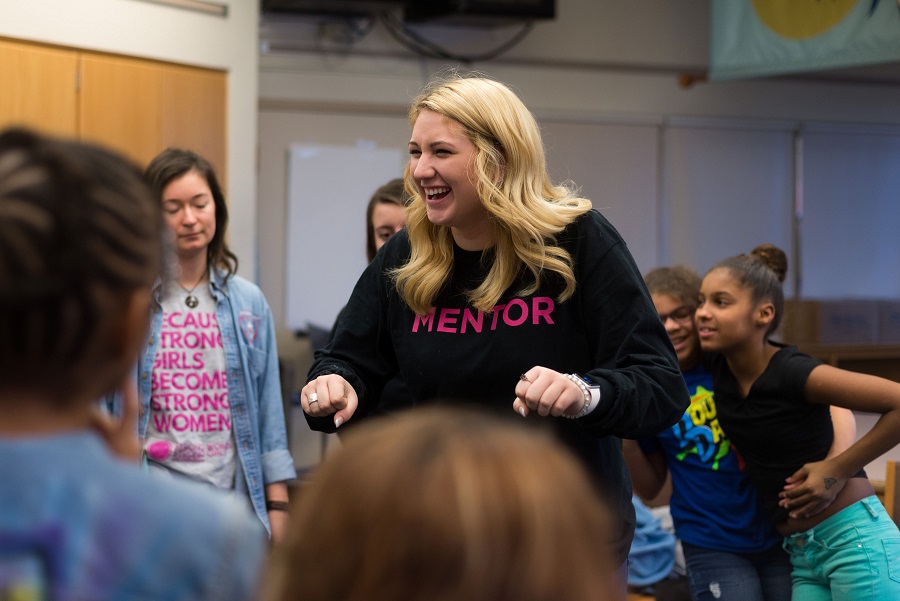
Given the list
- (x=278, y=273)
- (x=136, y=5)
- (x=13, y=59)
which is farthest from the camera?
(x=278, y=273)

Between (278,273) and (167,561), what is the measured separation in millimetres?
5709

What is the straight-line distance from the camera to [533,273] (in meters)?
1.85

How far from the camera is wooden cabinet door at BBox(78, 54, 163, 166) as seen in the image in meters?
4.15

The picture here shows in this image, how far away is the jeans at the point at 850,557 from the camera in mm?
2385

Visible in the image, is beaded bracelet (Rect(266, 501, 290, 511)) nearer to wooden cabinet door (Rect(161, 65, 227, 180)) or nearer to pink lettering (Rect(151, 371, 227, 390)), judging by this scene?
pink lettering (Rect(151, 371, 227, 390))

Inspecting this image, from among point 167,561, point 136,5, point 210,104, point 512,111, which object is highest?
point 136,5

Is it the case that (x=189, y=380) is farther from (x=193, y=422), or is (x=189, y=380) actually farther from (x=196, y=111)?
(x=196, y=111)

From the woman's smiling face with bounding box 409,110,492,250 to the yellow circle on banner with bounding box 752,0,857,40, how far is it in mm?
3430

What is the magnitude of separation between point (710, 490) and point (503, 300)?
1075 millimetres

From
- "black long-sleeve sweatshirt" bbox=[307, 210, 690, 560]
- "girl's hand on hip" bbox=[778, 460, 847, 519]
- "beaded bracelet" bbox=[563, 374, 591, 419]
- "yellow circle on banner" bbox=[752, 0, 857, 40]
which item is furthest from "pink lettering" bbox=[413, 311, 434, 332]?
"yellow circle on banner" bbox=[752, 0, 857, 40]

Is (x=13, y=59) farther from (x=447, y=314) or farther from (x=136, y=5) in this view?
(x=447, y=314)

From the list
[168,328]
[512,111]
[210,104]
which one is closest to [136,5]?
[210,104]

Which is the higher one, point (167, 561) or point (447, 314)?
point (447, 314)

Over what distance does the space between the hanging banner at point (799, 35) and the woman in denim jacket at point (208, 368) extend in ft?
10.2
